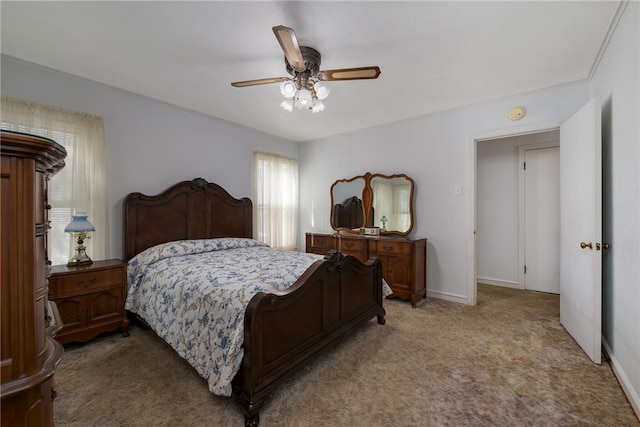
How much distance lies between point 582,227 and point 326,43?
2.53 metres

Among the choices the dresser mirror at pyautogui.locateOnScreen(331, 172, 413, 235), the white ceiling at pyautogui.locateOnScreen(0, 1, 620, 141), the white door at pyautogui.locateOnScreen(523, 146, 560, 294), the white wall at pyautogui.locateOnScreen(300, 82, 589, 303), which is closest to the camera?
the white ceiling at pyautogui.locateOnScreen(0, 1, 620, 141)

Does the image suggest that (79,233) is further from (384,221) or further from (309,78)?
(384,221)

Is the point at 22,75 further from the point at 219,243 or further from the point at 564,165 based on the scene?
the point at 564,165

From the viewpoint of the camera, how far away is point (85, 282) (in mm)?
2295

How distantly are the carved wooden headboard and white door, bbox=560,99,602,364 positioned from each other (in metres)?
3.65

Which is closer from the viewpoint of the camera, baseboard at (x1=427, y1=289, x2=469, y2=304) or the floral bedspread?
the floral bedspread

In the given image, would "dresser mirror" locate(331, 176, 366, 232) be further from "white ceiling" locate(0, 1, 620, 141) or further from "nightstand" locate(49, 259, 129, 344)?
"nightstand" locate(49, 259, 129, 344)

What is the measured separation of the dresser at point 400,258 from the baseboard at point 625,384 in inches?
63.5

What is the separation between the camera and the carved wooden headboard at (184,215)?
114 inches

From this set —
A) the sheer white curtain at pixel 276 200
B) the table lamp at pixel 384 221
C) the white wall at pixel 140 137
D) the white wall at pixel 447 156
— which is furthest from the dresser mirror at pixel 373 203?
the white wall at pixel 140 137

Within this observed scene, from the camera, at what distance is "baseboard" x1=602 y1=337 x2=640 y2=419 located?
5.12 feet

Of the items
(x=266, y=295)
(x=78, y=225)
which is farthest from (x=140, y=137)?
(x=266, y=295)

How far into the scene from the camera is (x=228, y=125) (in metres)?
3.88

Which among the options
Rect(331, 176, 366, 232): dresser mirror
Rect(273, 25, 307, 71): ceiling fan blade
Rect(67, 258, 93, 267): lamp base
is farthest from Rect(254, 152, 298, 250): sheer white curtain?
Rect(273, 25, 307, 71): ceiling fan blade
